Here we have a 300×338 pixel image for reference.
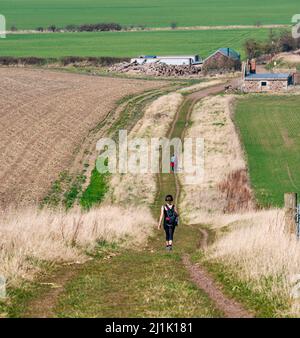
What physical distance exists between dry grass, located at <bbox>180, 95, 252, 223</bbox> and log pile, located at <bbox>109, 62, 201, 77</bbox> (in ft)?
119

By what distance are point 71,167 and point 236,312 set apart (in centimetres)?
3773

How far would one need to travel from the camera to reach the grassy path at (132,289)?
Answer: 12.7 meters

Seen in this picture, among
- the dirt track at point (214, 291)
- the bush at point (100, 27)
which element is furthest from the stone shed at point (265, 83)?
the bush at point (100, 27)

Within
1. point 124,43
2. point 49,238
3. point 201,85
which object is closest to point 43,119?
point 201,85

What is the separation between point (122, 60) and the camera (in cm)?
12288

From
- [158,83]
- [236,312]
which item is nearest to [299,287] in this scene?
[236,312]

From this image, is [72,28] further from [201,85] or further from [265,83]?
[265,83]

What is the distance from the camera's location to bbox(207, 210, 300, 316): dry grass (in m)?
13.3

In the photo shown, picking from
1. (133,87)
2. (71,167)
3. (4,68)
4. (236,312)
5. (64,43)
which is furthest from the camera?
(64,43)

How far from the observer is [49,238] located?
17.8 meters

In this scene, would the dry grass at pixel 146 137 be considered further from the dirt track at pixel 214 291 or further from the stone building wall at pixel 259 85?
the dirt track at pixel 214 291

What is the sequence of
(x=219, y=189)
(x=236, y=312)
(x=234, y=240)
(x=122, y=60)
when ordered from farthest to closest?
1. (x=122, y=60)
2. (x=219, y=189)
3. (x=234, y=240)
4. (x=236, y=312)

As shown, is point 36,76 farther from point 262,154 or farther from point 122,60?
point 262,154

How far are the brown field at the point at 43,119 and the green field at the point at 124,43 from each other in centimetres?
3231
